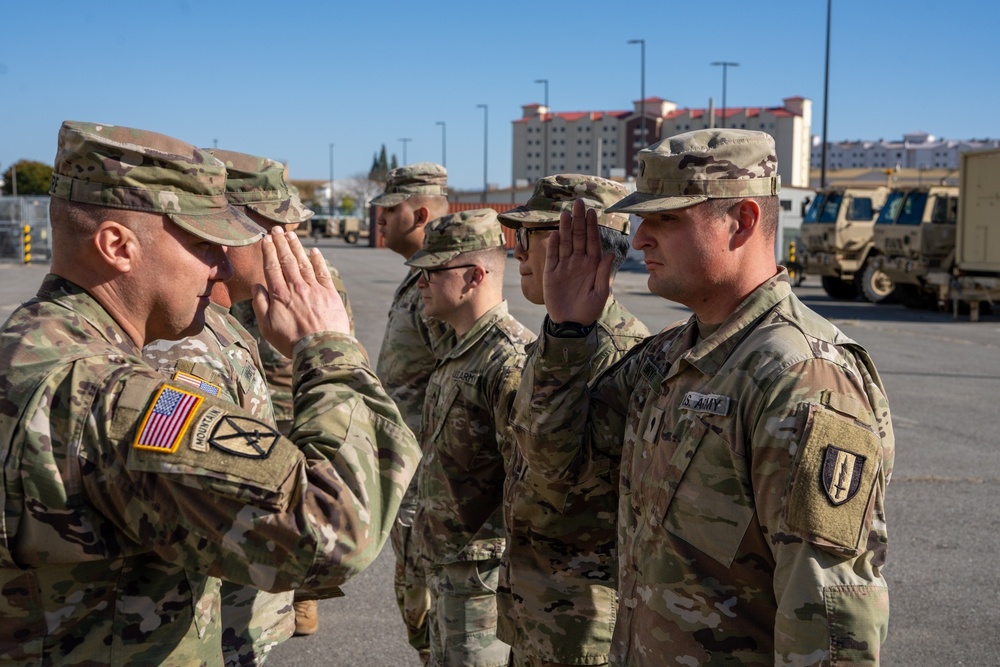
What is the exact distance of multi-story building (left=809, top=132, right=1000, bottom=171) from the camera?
A: 14304 cm

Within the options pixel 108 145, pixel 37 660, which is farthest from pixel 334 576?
pixel 108 145

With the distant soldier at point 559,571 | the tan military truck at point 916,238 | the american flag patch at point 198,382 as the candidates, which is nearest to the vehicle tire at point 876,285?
the tan military truck at point 916,238

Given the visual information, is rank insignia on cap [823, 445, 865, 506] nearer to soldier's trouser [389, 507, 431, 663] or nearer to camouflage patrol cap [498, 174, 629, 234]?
camouflage patrol cap [498, 174, 629, 234]

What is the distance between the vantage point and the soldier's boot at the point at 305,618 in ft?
16.1

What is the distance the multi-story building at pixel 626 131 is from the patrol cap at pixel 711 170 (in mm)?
91524

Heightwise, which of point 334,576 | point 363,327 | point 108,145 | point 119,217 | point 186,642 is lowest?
point 363,327

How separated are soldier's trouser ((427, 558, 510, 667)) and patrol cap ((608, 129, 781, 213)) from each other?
1769mm

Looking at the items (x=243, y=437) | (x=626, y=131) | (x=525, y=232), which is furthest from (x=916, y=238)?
(x=626, y=131)

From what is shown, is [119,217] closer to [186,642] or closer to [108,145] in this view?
[108,145]

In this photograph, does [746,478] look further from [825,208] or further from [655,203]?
[825,208]

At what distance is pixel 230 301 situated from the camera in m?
3.63

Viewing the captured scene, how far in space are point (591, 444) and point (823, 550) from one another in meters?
0.92

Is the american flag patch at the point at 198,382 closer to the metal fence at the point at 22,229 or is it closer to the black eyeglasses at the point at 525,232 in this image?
the black eyeglasses at the point at 525,232

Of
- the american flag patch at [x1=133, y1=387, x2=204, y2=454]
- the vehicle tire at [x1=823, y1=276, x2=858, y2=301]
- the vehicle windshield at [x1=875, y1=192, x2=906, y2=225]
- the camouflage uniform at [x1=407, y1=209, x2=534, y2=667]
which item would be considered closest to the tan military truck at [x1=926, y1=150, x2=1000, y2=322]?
the vehicle windshield at [x1=875, y1=192, x2=906, y2=225]
